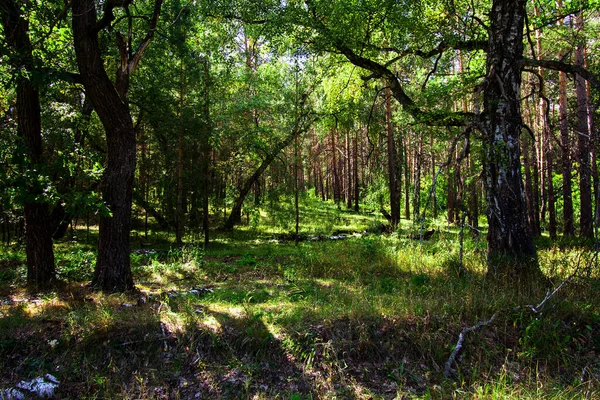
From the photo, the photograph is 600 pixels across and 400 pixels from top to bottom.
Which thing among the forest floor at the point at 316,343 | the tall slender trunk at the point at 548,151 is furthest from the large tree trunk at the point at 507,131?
the tall slender trunk at the point at 548,151

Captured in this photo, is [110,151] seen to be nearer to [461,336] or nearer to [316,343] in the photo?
[316,343]

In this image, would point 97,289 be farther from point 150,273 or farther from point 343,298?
point 343,298

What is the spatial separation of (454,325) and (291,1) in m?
8.52

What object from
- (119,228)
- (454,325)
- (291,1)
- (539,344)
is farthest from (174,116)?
(539,344)

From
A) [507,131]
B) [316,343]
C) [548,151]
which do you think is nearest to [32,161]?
[316,343]

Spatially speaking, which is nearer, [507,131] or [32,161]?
[507,131]

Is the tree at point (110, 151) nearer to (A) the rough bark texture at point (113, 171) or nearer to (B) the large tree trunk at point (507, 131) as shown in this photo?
(A) the rough bark texture at point (113, 171)

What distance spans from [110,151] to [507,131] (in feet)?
22.9

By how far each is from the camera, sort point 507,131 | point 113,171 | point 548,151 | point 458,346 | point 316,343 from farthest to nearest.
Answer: point 548,151 < point 113,171 < point 507,131 < point 316,343 < point 458,346

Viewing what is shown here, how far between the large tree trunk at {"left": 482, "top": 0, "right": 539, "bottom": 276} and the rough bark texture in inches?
249

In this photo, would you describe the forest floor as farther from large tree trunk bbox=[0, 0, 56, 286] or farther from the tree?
large tree trunk bbox=[0, 0, 56, 286]

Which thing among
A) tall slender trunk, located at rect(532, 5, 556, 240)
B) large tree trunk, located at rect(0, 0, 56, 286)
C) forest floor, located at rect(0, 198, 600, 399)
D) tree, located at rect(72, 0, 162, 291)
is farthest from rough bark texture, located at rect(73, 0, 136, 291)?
tall slender trunk, located at rect(532, 5, 556, 240)

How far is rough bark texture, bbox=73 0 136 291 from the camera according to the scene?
5945 millimetres

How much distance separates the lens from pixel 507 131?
588 centimetres
